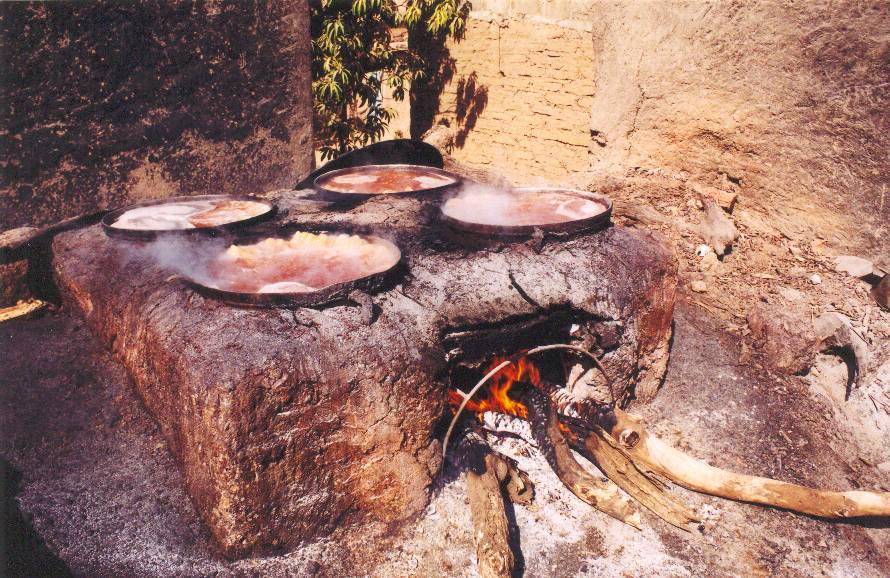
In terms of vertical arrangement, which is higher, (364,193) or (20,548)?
(364,193)

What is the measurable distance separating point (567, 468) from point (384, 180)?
286 centimetres

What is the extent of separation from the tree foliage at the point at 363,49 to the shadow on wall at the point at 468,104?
64 cm

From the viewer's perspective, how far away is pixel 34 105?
429cm

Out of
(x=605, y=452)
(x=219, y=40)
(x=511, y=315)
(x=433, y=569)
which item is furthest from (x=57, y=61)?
(x=605, y=452)

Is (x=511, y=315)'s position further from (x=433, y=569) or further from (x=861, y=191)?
(x=861, y=191)

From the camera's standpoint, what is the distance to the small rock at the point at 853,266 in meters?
4.46

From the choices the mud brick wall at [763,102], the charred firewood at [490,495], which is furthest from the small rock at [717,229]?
the charred firewood at [490,495]

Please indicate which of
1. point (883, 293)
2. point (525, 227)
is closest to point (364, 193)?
point (525, 227)

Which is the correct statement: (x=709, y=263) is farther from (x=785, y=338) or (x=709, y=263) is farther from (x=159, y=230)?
(x=159, y=230)

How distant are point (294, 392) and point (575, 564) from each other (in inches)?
65.9

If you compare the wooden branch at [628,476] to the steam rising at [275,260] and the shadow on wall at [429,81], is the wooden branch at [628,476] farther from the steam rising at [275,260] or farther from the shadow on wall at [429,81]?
the shadow on wall at [429,81]

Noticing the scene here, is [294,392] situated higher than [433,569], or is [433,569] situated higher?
[294,392]

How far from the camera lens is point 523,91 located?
721 cm

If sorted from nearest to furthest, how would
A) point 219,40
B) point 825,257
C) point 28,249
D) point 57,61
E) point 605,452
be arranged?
point 605,452, point 28,249, point 57,61, point 825,257, point 219,40
